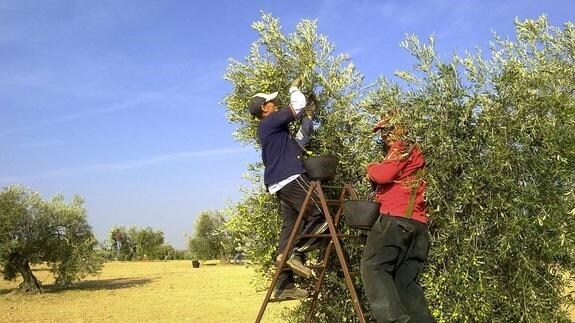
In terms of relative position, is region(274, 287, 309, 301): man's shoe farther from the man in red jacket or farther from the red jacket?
the red jacket

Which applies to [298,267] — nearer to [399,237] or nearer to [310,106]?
[399,237]

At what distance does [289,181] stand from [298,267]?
0.97 m

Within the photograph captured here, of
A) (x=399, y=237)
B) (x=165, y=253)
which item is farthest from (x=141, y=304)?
(x=165, y=253)

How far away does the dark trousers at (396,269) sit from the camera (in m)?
5.39

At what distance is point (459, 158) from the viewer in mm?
5715

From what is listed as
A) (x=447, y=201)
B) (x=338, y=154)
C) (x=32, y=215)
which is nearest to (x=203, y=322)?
(x=338, y=154)

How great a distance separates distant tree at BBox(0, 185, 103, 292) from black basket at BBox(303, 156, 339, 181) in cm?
2327

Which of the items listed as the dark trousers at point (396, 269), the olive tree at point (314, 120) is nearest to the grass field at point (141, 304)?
the olive tree at point (314, 120)

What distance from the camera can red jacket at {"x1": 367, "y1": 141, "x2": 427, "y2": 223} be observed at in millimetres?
5695

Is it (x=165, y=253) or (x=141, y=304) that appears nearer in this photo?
(x=141, y=304)

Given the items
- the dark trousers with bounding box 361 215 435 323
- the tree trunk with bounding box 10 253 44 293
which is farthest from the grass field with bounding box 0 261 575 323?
the dark trousers with bounding box 361 215 435 323

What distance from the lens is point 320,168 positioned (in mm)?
6152

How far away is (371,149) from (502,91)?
1.66 metres

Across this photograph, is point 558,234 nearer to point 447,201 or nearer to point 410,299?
point 447,201
